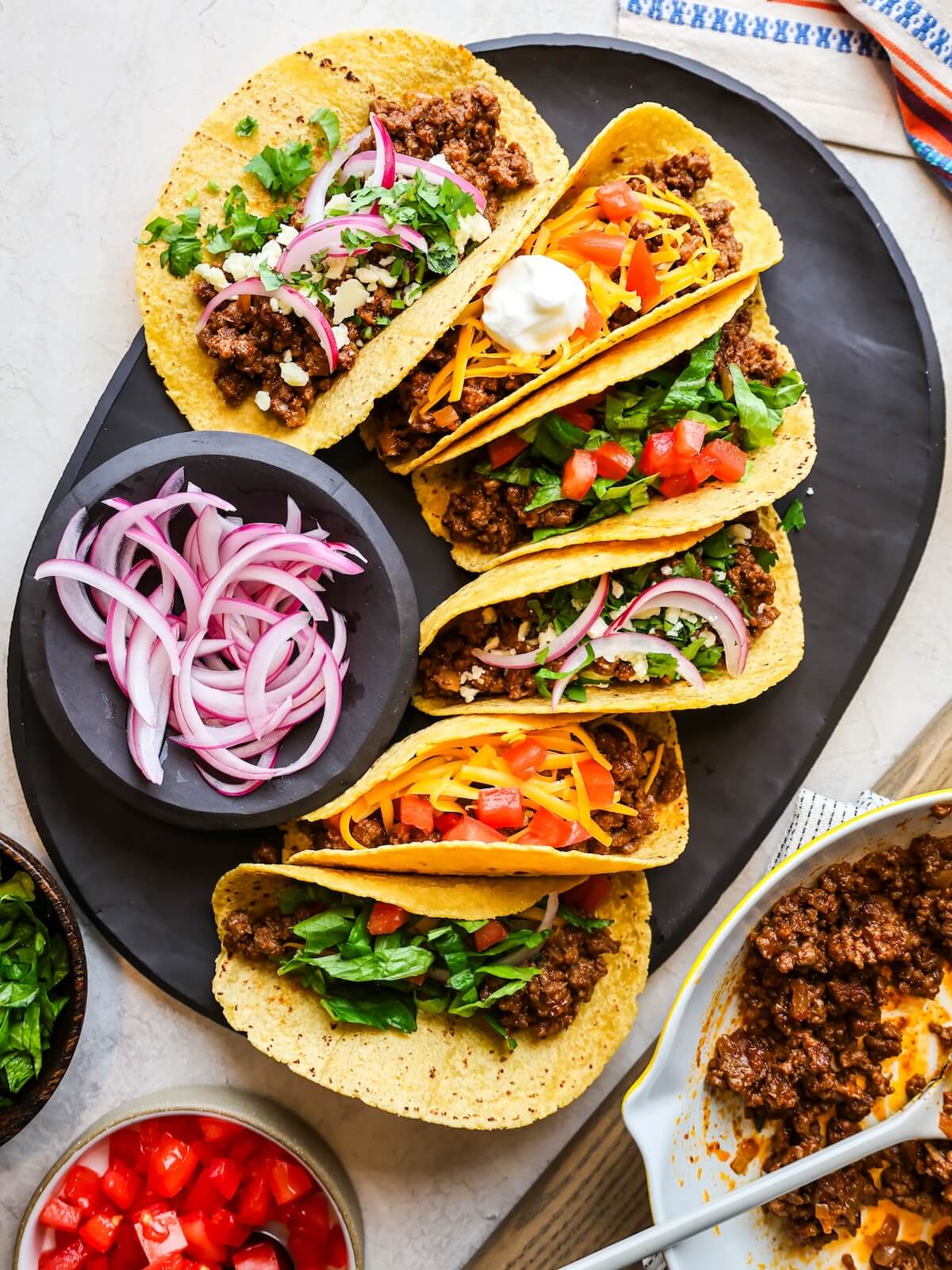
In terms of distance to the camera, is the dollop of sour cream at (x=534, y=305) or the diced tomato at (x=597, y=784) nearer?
the dollop of sour cream at (x=534, y=305)

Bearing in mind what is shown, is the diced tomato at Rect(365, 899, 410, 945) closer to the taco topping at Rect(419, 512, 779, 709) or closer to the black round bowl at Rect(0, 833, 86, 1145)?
the taco topping at Rect(419, 512, 779, 709)

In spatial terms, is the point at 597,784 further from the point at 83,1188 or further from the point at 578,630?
the point at 83,1188

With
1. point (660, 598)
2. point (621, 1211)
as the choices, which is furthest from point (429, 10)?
point (621, 1211)

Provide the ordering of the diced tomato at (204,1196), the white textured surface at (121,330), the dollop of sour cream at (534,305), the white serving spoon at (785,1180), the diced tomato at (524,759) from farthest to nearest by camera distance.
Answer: the white textured surface at (121,330), the diced tomato at (204,1196), the diced tomato at (524,759), the dollop of sour cream at (534,305), the white serving spoon at (785,1180)

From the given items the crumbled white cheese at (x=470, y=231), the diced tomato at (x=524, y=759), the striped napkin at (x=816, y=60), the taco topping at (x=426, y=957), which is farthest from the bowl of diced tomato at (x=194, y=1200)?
the striped napkin at (x=816, y=60)

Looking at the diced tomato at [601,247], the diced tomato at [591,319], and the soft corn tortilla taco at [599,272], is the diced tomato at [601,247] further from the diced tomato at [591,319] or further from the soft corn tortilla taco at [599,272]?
the diced tomato at [591,319]

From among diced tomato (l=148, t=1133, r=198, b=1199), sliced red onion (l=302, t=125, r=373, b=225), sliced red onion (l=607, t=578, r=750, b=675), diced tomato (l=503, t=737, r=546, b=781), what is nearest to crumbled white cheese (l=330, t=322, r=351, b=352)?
sliced red onion (l=302, t=125, r=373, b=225)

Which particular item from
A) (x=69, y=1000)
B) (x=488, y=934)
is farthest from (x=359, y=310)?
(x=69, y=1000)
